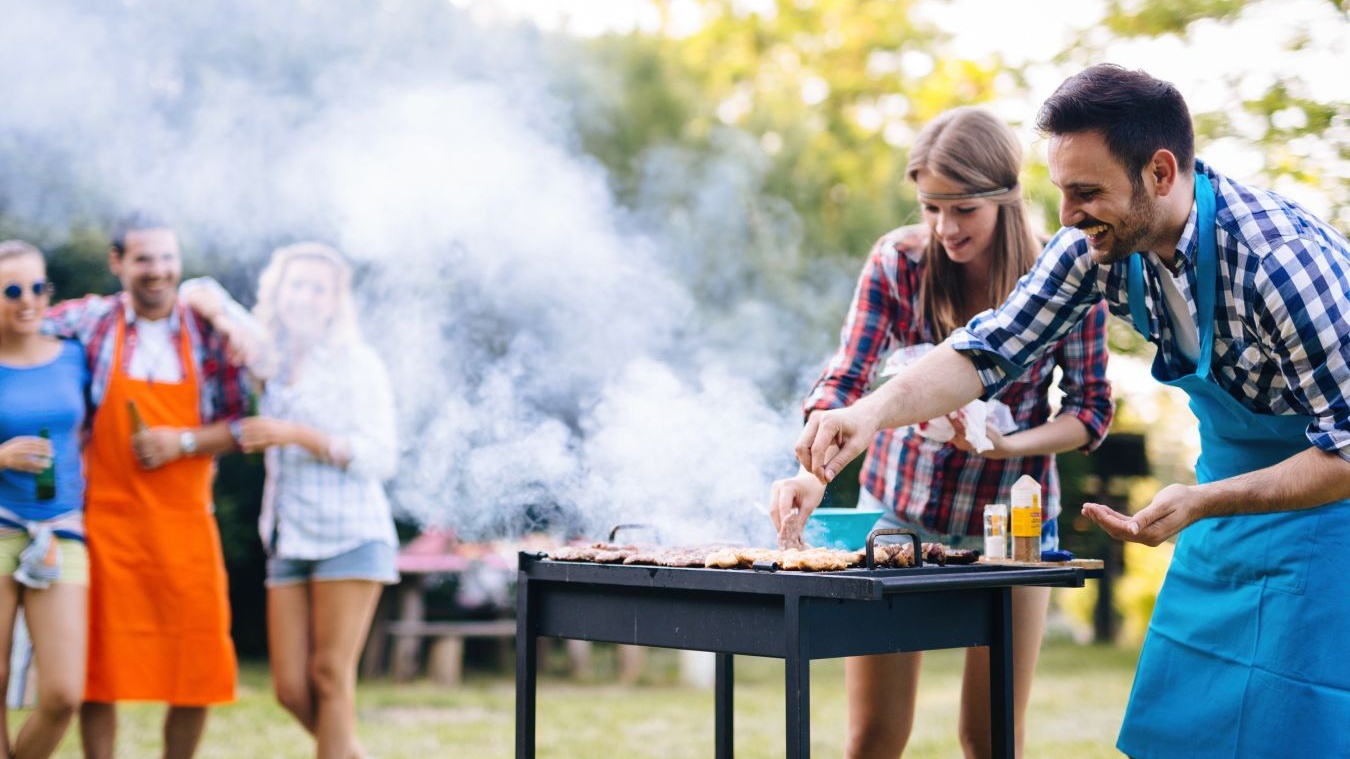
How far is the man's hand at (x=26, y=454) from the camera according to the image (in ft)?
12.8

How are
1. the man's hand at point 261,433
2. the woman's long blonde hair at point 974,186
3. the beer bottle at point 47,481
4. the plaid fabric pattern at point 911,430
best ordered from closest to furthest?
the woman's long blonde hair at point 974,186 < the plaid fabric pattern at point 911,430 < the beer bottle at point 47,481 < the man's hand at point 261,433

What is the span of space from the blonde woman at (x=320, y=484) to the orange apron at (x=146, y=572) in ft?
0.72

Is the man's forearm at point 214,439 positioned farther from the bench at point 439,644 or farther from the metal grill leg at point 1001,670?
the bench at point 439,644

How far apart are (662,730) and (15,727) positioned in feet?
9.57

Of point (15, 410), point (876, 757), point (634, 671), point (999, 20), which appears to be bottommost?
point (634, 671)

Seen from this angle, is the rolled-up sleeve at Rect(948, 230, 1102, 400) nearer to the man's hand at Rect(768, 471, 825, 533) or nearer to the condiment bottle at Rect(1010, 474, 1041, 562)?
the condiment bottle at Rect(1010, 474, 1041, 562)

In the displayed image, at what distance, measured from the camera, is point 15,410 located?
401 centimetres

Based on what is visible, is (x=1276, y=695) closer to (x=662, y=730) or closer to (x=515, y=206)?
(x=662, y=730)

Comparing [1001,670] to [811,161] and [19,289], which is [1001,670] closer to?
[19,289]

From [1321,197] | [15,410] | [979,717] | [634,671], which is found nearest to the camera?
[979,717]

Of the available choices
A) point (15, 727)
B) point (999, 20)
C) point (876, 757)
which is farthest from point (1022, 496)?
point (999, 20)

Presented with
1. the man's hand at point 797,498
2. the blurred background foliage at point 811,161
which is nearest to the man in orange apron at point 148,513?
the blurred background foliage at point 811,161

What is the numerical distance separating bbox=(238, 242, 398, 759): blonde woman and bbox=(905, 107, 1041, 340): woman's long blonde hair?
2.15 meters

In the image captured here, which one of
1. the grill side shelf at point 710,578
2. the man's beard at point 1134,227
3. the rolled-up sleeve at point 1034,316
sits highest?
the man's beard at point 1134,227
